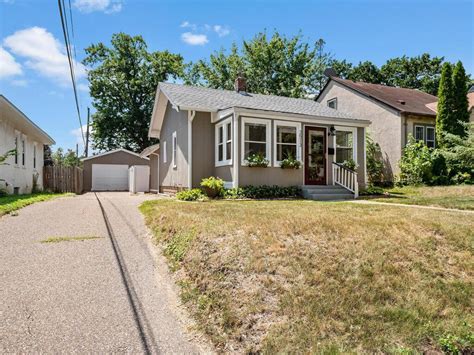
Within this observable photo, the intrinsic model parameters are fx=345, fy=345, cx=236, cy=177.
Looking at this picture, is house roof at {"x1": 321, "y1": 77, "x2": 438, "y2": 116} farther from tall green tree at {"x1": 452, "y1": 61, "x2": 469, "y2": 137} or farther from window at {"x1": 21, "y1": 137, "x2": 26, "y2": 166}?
window at {"x1": 21, "y1": 137, "x2": 26, "y2": 166}

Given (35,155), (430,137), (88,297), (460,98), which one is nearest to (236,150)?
(88,297)

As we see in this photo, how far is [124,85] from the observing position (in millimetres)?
34844

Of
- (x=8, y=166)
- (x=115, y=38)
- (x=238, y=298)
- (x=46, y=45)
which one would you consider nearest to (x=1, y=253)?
(x=238, y=298)

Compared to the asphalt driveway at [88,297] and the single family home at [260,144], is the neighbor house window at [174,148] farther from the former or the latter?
the asphalt driveway at [88,297]

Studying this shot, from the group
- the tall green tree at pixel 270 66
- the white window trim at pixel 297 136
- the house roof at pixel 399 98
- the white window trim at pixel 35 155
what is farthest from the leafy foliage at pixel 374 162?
the white window trim at pixel 35 155

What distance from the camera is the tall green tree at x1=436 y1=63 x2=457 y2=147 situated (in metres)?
15.8

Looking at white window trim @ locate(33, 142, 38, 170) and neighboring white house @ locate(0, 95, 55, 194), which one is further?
white window trim @ locate(33, 142, 38, 170)

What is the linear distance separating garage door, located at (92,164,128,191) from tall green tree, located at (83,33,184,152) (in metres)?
10.00

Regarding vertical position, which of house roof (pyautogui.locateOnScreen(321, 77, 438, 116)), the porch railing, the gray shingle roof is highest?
house roof (pyautogui.locateOnScreen(321, 77, 438, 116))

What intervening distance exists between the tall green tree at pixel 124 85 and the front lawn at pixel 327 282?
31.8 meters

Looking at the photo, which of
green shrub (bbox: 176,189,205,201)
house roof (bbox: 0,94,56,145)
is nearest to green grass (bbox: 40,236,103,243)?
green shrub (bbox: 176,189,205,201)

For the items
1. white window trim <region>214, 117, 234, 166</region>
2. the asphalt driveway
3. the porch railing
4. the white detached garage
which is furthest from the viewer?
the white detached garage

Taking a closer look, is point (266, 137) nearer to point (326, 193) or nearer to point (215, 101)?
point (215, 101)

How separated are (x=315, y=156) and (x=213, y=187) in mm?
4211
